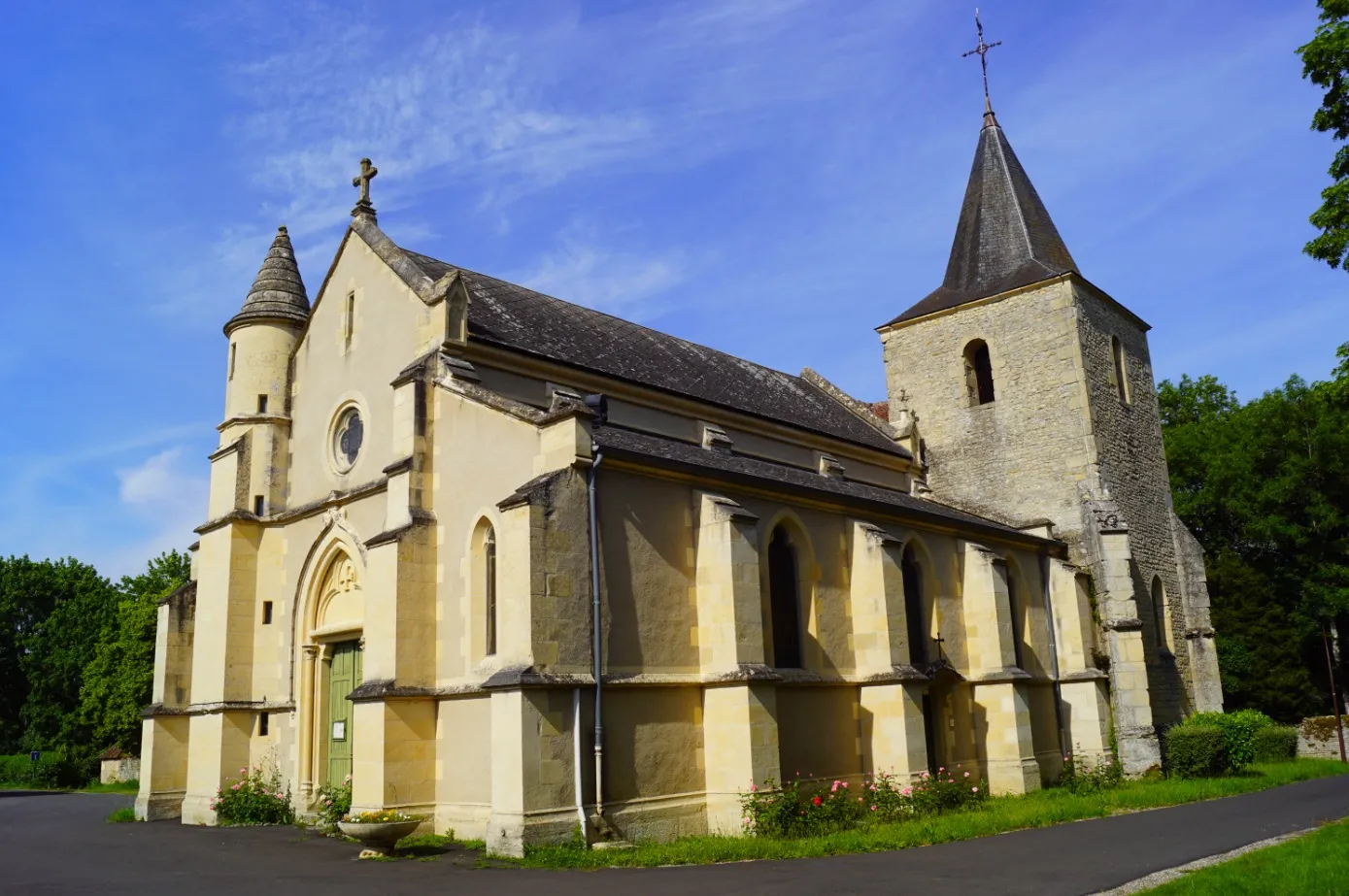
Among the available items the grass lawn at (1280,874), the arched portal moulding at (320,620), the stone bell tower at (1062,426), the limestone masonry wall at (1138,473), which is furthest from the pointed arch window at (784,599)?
the limestone masonry wall at (1138,473)

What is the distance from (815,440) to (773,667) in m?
9.83

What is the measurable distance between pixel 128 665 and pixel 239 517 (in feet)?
84.7

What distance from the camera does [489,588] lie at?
53.7 ft

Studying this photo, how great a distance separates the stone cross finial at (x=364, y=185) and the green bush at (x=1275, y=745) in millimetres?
24343

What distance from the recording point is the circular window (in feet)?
67.8

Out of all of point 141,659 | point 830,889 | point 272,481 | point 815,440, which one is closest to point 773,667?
point 830,889

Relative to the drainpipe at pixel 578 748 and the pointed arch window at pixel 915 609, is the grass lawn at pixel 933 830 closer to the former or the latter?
the drainpipe at pixel 578 748

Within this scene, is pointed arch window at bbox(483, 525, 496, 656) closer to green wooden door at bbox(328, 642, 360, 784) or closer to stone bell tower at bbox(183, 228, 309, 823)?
green wooden door at bbox(328, 642, 360, 784)

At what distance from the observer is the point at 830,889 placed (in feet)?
35.3

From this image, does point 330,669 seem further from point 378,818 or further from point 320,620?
point 378,818

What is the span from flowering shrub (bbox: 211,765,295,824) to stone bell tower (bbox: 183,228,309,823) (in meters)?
0.39

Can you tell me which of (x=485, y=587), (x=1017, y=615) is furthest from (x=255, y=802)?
(x=1017, y=615)

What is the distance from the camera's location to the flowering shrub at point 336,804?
57.4 feet

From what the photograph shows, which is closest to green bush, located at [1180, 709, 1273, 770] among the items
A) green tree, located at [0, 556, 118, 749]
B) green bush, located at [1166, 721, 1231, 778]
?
green bush, located at [1166, 721, 1231, 778]
